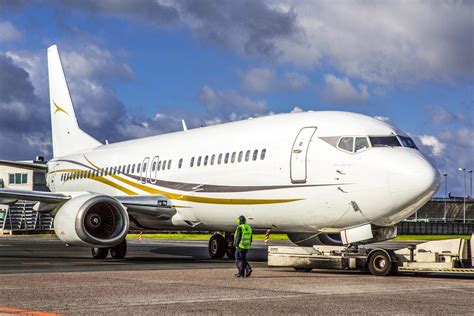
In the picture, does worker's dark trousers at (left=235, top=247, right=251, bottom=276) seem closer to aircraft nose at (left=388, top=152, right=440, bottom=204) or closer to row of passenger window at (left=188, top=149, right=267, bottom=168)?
aircraft nose at (left=388, top=152, right=440, bottom=204)

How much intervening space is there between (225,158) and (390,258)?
645 cm

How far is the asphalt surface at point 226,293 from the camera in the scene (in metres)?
10.5

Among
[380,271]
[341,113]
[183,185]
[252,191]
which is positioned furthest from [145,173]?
[380,271]

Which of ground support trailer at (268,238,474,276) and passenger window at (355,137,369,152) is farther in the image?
passenger window at (355,137,369,152)

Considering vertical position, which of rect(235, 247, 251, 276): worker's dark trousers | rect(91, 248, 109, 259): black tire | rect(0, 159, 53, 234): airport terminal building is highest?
rect(0, 159, 53, 234): airport terminal building

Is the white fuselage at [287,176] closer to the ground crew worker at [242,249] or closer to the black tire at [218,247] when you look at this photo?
the ground crew worker at [242,249]

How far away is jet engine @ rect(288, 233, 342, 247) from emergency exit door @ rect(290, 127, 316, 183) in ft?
8.05

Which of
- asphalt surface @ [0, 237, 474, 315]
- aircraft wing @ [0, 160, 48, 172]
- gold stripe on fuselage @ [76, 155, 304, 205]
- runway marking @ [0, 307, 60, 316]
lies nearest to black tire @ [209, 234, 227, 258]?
gold stripe on fuselage @ [76, 155, 304, 205]

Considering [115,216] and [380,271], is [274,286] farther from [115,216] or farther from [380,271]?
[115,216]

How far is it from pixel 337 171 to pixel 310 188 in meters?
0.90

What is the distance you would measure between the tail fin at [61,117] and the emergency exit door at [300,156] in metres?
15.7

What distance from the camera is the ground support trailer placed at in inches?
672

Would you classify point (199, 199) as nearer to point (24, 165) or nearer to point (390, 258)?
point (390, 258)

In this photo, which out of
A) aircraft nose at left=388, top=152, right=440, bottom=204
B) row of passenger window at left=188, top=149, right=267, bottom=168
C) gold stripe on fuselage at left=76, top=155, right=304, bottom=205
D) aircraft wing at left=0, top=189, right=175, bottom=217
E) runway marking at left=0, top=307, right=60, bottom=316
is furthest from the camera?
aircraft wing at left=0, top=189, right=175, bottom=217
